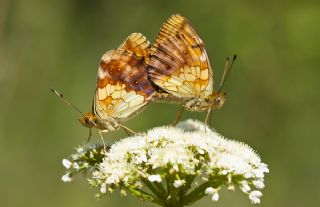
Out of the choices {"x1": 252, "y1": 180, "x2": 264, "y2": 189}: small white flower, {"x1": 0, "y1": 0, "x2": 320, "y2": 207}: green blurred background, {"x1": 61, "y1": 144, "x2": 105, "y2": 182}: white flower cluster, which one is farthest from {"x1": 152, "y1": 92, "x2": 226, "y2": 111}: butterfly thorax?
{"x1": 0, "y1": 0, "x2": 320, "y2": 207}: green blurred background

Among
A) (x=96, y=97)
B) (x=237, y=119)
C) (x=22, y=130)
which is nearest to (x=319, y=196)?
(x=237, y=119)

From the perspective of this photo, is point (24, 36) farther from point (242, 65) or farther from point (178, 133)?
point (178, 133)

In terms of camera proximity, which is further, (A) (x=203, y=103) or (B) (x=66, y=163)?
(A) (x=203, y=103)

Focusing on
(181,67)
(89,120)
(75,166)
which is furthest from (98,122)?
(181,67)

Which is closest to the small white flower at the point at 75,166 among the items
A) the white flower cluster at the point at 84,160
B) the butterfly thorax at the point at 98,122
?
the white flower cluster at the point at 84,160

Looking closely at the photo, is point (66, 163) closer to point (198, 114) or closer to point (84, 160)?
point (84, 160)
